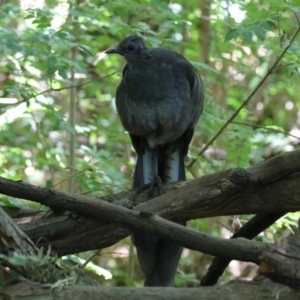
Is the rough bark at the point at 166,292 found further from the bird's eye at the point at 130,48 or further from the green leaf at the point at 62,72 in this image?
the bird's eye at the point at 130,48

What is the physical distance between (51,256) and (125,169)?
3.55 meters

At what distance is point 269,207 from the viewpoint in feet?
8.17

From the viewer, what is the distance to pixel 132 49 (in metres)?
3.59

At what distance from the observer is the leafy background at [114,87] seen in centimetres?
351

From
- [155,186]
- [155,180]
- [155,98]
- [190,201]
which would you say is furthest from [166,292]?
[155,98]

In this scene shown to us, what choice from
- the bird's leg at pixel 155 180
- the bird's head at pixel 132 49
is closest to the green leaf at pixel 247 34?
the bird's head at pixel 132 49

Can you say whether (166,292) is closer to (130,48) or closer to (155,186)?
(155,186)

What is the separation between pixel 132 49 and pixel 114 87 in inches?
59.7

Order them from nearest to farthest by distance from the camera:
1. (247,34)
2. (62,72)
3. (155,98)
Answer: (247,34)
(62,72)
(155,98)

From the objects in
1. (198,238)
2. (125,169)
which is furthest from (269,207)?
(125,169)

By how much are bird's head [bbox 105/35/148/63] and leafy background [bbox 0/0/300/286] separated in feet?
0.23

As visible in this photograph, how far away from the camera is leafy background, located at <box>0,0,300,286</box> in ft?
11.5

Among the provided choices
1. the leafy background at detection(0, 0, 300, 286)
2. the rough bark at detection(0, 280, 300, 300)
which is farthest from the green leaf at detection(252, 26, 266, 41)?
the rough bark at detection(0, 280, 300, 300)

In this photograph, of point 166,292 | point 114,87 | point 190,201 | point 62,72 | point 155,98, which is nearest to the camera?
point 166,292
